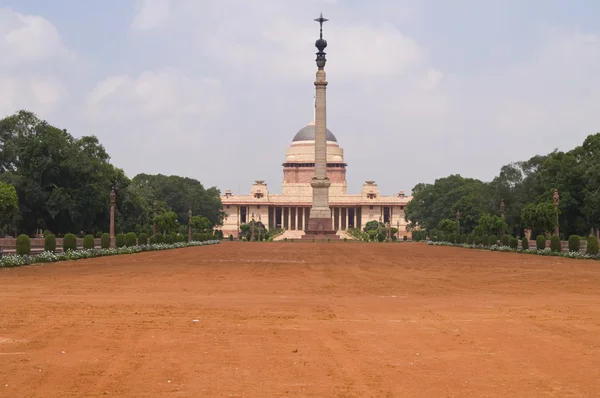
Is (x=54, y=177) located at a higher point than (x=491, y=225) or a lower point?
higher

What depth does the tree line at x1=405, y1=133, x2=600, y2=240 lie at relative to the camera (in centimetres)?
5459

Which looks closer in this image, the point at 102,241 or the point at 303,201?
the point at 102,241

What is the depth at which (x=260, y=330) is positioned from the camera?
13719mm

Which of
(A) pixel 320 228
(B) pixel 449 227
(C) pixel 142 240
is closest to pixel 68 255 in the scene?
(C) pixel 142 240

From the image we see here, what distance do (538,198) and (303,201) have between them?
93862 mm

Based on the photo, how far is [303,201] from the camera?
153 metres

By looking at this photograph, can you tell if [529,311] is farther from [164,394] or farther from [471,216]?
[471,216]

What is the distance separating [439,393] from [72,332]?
6320 mm

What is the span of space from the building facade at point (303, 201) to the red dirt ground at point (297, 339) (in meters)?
131

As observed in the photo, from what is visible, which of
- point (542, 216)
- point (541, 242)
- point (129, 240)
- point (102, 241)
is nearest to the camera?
point (102, 241)

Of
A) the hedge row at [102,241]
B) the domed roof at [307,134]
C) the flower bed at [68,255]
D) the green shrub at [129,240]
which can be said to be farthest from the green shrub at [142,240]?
the domed roof at [307,134]

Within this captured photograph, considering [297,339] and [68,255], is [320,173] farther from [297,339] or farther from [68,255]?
[297,339]

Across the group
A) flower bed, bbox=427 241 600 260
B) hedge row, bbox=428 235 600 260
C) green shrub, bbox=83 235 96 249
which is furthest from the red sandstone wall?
green shrub, bbox=83 235 96 249

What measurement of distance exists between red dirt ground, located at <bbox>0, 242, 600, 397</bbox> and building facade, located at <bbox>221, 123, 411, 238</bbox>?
130641 millimetres
